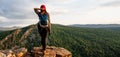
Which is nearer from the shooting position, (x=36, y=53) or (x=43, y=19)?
(x=43, y=19)

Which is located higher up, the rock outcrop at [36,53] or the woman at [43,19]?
the woman at [43,19]

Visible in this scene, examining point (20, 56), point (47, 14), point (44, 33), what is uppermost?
point (47, 14)

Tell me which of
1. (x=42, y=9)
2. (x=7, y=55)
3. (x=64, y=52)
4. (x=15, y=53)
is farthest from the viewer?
(x=64, y=52)

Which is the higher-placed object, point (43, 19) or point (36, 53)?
point (43, 19)

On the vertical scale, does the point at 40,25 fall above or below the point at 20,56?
above

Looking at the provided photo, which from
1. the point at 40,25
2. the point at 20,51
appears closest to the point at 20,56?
the point at 20,51

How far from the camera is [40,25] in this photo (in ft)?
67.9

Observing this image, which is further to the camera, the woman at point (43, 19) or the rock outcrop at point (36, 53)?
the rock outcrop at point (36, 53)

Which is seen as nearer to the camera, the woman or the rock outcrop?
the woman

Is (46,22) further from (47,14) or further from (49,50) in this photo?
(49,50)

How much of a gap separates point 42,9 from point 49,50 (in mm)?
5279

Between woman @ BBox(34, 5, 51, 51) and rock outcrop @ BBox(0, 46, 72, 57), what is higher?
woman @ BBox(34, 5, 51, 51)

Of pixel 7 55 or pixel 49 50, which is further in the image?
pixel 49 50

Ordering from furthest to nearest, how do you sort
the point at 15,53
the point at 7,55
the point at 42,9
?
the point at 15,53 → the point at 7,55 → the point at 42,9
